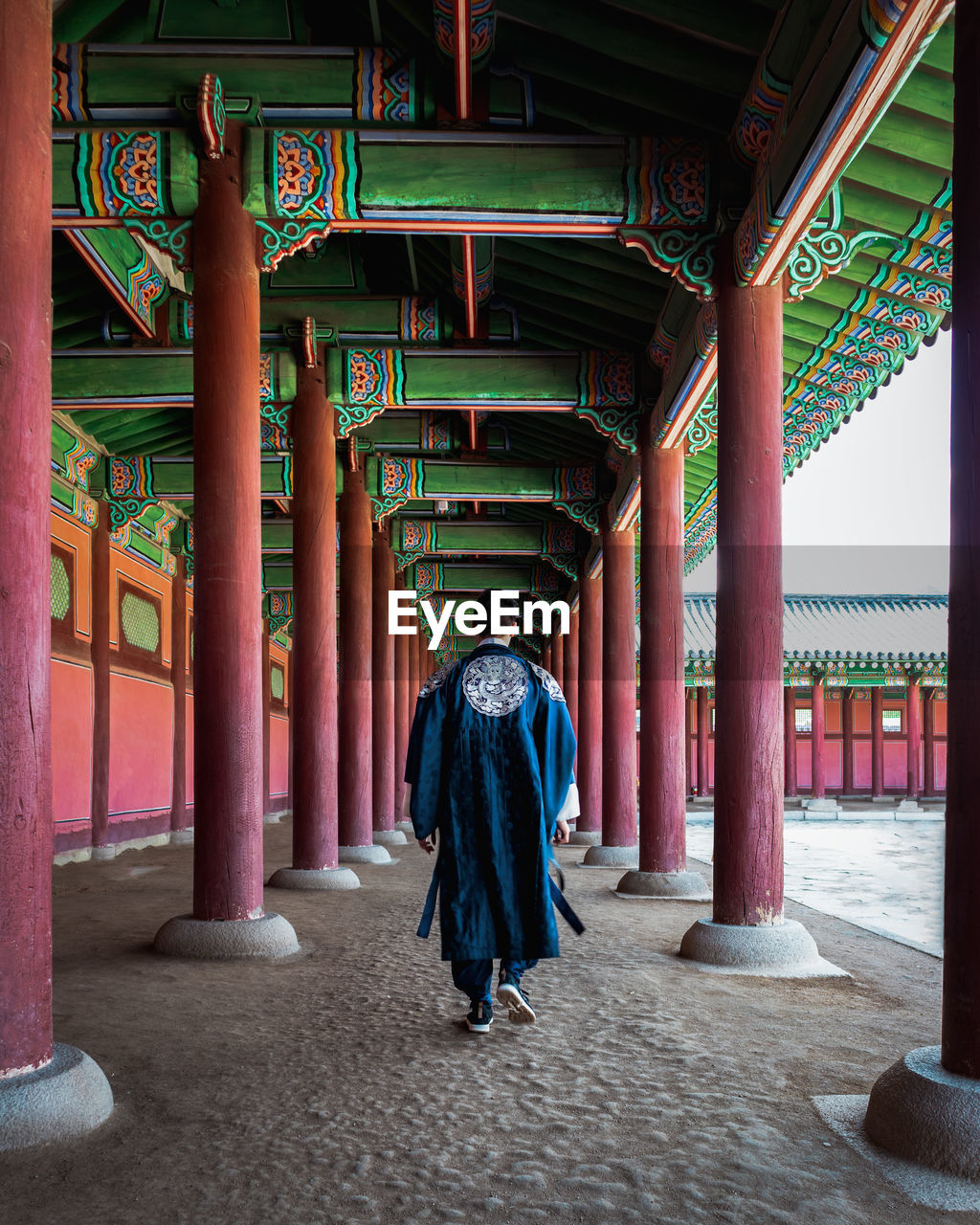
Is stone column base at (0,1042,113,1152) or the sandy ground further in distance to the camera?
the sandy ground

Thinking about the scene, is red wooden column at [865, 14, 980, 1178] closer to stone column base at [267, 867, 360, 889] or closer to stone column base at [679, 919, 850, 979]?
stone column base at [679, 919, 850, 979]

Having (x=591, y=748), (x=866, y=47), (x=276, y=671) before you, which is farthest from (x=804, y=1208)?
(x=276, y=671)

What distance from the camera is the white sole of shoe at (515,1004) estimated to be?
510 centimetres

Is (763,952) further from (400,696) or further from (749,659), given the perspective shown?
(400,696)

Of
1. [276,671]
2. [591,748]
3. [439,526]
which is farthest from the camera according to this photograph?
[276,671]

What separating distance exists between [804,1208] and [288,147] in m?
6.48

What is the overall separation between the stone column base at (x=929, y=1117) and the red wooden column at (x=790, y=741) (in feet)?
88.5

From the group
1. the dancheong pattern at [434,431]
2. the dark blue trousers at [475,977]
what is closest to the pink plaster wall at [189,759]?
the dancheong pattern at [434,431]

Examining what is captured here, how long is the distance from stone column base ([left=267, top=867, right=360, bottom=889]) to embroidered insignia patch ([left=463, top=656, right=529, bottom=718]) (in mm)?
5417

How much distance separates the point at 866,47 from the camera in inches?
192

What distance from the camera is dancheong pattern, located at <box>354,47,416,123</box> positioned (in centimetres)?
729

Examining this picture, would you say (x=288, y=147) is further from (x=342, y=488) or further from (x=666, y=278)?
(x=342, y=488)

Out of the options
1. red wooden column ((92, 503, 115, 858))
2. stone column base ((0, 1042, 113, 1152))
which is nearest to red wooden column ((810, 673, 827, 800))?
red wooden column ((92, 503, 115, 858))

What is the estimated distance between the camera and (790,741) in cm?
3041
